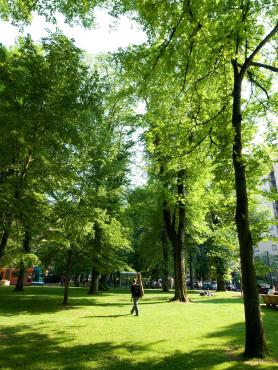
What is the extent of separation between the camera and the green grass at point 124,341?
800 cm

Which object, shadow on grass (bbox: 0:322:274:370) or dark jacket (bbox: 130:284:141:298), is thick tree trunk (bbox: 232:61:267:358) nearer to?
shadow on grass (bbox: 0:322:274:370)

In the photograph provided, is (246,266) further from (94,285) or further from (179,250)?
(94,285)

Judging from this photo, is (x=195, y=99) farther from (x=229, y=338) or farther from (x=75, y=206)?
(x=229, y=338)

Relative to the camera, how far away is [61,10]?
1045 cm

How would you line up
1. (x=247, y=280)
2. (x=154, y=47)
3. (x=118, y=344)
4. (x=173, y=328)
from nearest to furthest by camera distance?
(x=247, y=280) → (x=118, y=344) → (x=154, y=47) → (x=173, y=328)

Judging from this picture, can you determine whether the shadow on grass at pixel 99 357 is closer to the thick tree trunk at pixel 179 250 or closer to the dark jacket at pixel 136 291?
the dark jacket at pixel 136 291

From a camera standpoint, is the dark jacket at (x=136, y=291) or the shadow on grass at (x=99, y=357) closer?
the shadow on grass at (x=99, y=357)

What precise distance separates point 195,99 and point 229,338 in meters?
7.68

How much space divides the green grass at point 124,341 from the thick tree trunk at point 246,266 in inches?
16.5

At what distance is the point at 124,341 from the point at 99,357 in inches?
80.7

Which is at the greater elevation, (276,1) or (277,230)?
(277,230)

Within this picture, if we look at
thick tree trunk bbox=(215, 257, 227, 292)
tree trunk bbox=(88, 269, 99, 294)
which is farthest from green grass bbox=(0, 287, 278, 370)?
thick tree trunk bbox=(215, 257, 227, 292)

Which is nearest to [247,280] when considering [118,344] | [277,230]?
[118,344]

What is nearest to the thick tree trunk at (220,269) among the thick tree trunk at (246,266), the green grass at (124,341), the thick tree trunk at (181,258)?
the thick tree trunk at (181,258)
